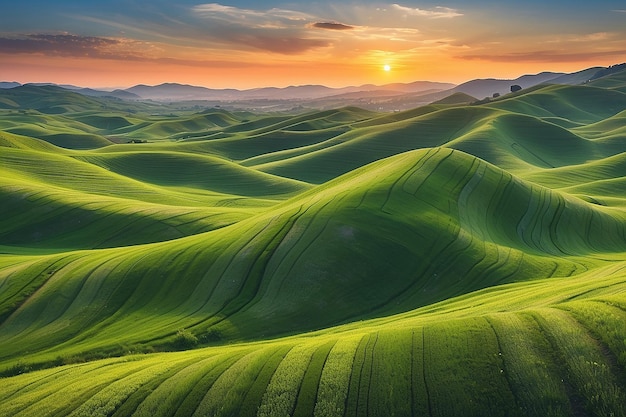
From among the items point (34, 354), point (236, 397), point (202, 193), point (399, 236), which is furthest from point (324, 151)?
point (236, 397)

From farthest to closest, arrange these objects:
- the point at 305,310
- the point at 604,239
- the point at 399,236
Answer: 1. the point at 604,239
2. the point at 399,236
3. the point at 305,310

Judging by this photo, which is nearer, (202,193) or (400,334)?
(400,334)

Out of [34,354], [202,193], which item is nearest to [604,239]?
[34,354]

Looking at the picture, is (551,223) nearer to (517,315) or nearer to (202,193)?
(517,315)

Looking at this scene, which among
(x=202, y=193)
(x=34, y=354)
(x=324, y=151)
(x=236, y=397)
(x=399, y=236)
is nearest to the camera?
(x=236, y=397)

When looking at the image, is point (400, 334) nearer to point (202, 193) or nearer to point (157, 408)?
point (157, 408)

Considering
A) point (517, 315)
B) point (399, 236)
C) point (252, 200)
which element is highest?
point (517, 315)

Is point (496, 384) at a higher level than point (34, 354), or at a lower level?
higher
